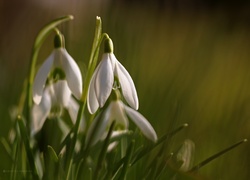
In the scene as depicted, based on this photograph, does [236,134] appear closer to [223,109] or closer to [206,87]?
[223,109]

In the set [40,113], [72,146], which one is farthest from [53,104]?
[72,146]

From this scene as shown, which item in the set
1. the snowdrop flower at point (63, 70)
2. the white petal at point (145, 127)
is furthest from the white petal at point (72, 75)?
the white petal at point (145, 127)

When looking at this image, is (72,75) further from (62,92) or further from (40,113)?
(40,113)

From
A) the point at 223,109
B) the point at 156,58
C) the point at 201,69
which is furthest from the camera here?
the point at 156,58

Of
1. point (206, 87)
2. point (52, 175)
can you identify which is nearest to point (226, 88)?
point (206, 87)

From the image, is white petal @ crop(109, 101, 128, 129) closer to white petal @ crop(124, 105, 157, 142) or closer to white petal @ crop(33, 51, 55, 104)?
white petal @ crop(124, 105, 157, 142)

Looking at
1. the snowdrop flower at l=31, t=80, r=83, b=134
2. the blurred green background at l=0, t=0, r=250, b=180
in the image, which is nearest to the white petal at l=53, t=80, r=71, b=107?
the snowdrop flower at l=31, t=80, r=83, b=134
